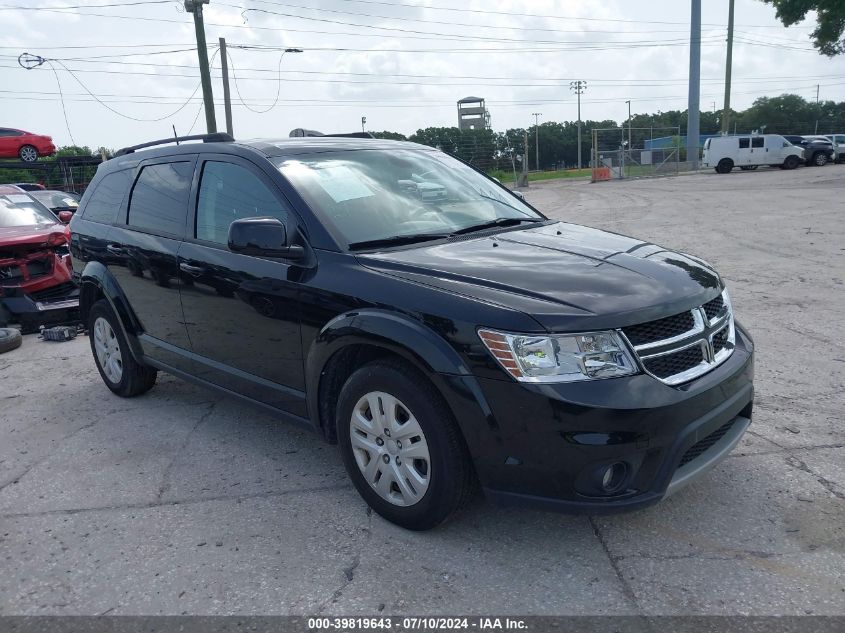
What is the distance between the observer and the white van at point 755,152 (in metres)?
37.1

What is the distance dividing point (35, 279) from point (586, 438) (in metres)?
7.47

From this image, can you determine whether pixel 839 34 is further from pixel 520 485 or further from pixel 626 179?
pixel 520 485

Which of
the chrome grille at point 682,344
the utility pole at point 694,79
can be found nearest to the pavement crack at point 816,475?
Result: the chrome grille at point 682,344

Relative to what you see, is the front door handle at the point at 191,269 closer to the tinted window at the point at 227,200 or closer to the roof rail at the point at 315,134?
the tinted window at the point at 227,200

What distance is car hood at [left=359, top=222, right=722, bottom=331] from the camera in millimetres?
2803

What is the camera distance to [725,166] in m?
38.3

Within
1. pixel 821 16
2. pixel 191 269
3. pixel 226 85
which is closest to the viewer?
pixel 191 269

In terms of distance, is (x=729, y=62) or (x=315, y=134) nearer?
(x=315, y=134)

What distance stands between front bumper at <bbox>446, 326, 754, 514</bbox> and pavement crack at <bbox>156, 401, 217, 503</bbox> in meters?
1.94

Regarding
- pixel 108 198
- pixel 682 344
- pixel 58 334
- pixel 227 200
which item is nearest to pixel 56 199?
pixel 58 334

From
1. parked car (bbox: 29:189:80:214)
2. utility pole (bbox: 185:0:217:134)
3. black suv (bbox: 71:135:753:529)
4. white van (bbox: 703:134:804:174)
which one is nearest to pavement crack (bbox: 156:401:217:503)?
black suv (bbox: 71:135:753:529)

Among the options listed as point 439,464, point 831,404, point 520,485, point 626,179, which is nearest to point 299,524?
point 439,464

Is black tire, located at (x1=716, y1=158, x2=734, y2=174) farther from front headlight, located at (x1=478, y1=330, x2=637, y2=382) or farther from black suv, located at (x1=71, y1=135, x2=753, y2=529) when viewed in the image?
front headlight, located at (x1=478, y1=330, x2=637, y2=382)

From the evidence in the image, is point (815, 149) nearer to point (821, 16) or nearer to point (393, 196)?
point (821, 16)
